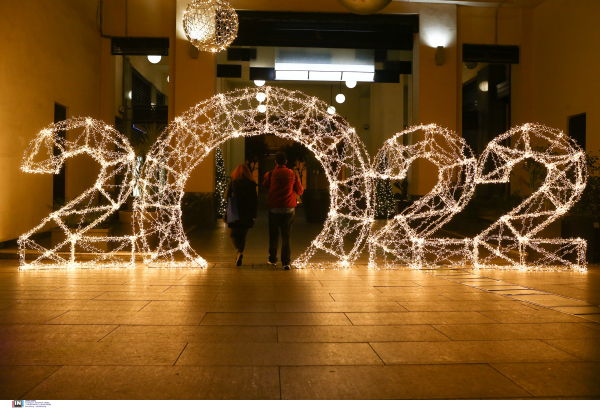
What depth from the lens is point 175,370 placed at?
9.23ft

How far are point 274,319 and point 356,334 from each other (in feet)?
2.56

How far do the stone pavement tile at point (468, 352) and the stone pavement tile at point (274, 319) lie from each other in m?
0.72

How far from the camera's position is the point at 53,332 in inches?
140

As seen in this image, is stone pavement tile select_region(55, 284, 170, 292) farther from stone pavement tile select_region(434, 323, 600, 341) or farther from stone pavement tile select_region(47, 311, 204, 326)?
stone pavement tile select_region(434, 323, 600, 341)

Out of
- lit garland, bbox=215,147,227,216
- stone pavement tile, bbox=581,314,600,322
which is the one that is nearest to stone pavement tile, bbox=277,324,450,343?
stone pavement tile, bbox=581,314,600,322

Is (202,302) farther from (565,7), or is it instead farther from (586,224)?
(565,7)

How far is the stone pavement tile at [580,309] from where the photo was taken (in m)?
4.36

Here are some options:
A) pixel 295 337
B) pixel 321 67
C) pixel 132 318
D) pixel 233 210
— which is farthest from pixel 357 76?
pixel 295 337

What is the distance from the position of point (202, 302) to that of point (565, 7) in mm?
11142

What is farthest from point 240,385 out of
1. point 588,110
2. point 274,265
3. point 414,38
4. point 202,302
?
point 414,38

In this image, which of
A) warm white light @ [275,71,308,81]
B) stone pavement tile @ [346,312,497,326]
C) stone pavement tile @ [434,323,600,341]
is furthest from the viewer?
warm white light @ [275,71,308,81]

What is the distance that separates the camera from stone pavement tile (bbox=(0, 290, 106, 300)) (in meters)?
4.77

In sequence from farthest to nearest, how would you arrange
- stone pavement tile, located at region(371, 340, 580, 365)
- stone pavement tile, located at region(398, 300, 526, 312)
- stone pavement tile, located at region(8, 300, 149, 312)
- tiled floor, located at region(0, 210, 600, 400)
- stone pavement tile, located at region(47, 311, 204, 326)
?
stone pavement tile, located at region(398, 300, 526, 312)
stone pavement tile, located at region(8, 300, 149, 312)
stone pavement tile, located at region(47, 311, 204, 326)
stone pavement tile, located at region(371, 340, 580, 365)
tiled floor, located at region(0, 210, 600, 400)

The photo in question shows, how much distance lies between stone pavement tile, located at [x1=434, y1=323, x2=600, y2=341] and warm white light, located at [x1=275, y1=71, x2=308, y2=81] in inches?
407
